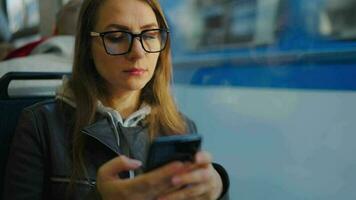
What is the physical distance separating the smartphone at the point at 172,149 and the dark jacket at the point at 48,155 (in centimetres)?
40

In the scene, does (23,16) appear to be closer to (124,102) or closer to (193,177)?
(124,102)

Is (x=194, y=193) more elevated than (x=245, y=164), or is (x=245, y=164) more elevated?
(x=194, y=193)

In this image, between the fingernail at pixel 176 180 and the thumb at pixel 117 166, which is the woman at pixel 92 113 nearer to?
the thumb at pixel 117 166

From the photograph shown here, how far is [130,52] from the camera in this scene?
3.52 feet

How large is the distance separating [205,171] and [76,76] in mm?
569

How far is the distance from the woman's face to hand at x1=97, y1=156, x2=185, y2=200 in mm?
351

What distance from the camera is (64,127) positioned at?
45.6 inches

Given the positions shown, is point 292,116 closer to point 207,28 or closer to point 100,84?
point 207,28

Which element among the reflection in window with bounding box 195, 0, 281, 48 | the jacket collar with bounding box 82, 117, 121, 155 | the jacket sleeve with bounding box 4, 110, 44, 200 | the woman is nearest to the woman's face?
the woman

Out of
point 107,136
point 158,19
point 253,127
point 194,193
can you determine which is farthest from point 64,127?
point 253,127

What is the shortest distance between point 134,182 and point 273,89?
0.83 m

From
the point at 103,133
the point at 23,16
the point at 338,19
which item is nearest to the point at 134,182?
the point at 103,133

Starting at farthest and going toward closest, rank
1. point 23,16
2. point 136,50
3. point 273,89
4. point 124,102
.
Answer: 1. point 23,16
2. point 273,89
3. point 124,102
4. point 136,50

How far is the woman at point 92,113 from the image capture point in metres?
1.09
